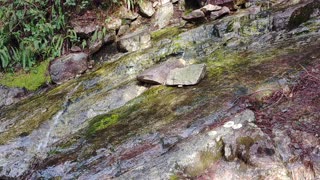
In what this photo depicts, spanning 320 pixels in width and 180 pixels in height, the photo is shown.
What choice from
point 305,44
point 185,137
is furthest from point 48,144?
point 305,44

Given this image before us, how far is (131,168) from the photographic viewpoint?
135 inches

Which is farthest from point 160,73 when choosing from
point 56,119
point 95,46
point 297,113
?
point 95,46

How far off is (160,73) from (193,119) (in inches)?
67.9

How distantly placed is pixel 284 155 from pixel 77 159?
2375 mm

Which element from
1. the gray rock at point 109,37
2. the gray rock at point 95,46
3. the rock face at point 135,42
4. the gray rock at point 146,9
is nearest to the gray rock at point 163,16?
the gray rock at point 146,9

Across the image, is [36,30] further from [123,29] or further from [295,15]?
[295,15]

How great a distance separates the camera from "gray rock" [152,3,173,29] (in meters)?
8.84

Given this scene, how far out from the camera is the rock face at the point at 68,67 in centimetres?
762

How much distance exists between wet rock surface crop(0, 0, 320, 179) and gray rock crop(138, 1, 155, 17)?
255 cm

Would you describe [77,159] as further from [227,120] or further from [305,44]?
[305,44]

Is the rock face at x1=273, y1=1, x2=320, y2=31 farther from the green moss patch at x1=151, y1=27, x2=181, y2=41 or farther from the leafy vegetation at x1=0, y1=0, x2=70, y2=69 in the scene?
the leafy vegetation at x1=0, y1=0, x2=70, y2=69

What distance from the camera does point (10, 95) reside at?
750 centimetres

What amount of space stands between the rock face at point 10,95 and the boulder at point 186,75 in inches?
159

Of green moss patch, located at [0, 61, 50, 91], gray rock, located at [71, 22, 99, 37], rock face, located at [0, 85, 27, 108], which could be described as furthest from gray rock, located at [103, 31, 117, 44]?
rock face, located at [0, 85, 27, 108]
